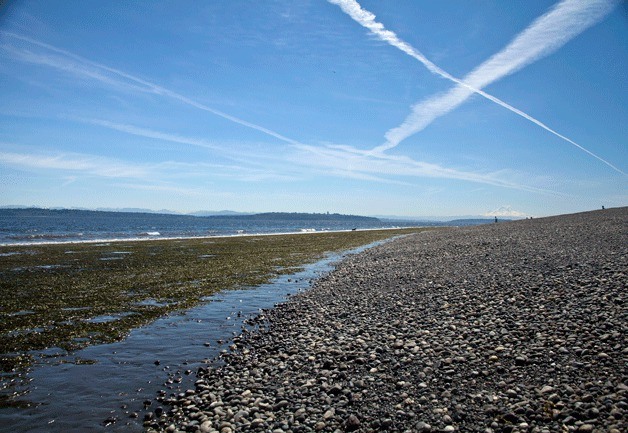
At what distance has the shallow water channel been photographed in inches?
281

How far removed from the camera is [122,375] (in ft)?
30.3

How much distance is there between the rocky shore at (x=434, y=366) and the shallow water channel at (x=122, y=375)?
650mm

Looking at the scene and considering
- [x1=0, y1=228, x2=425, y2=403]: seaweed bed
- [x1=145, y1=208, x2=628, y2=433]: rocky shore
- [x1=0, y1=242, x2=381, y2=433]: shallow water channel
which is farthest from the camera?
[x1=0, y1=228, x2=425, y2=403]: seaweed bed

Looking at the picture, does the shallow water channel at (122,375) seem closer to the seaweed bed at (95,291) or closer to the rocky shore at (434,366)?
the rocky shore at (434,366)

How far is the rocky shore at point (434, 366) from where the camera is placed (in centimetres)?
630

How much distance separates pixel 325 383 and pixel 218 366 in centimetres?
340

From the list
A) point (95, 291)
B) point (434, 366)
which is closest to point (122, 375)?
point (434, 366)

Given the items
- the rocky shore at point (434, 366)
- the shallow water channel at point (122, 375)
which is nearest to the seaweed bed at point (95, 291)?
the shallow water channel at point (122, 375)

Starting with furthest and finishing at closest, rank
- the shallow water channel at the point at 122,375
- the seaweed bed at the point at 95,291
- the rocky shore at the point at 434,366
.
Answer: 1. the seaweed bed at the point at 95,291
2. the shallow water channel at the point at 122,375
3. the rocky shore at the point at 434,366

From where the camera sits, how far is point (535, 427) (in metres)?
5.66

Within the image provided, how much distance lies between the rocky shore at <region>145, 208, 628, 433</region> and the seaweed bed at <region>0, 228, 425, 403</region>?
5402mm

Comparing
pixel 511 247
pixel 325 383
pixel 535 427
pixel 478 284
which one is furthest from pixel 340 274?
pixel 535 427

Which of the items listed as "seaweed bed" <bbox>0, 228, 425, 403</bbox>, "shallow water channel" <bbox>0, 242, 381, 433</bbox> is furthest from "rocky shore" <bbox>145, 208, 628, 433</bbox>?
"seaweed bed" <bbox>0, 228, 425, 403</bbox>

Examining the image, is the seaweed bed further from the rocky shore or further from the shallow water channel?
the rocky shore
